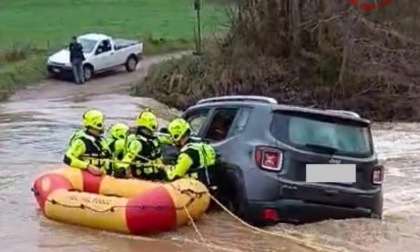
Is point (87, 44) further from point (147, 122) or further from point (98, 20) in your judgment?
point (147, 122)

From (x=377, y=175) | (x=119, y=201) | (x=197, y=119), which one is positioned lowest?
(x=119, y=201)

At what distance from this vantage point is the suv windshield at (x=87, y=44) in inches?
1485

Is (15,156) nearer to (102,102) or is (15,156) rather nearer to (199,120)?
(199,120)

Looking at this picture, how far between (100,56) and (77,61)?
2520 millimetres

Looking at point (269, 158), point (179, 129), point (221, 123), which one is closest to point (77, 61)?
point (221, 123)

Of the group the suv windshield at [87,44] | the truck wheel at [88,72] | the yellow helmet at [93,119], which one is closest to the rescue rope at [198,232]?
the yellow helmet at [93,119]

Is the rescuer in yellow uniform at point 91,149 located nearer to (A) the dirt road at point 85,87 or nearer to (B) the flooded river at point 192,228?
(B) the flooded river at point 192,228

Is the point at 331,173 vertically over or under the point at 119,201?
over

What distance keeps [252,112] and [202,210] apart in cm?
114

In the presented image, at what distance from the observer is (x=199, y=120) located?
11.4 m

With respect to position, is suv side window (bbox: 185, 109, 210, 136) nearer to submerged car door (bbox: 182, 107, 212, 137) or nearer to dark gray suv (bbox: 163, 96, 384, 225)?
submerged car door (bbox: 182, 107, 212, 137)

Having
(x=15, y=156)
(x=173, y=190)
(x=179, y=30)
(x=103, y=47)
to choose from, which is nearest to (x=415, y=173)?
(x=15, y=156)

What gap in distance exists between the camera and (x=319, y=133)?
10.1 m

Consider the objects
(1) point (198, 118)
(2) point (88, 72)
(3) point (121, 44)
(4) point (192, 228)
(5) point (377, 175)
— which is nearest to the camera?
(5) point (377, 175)
